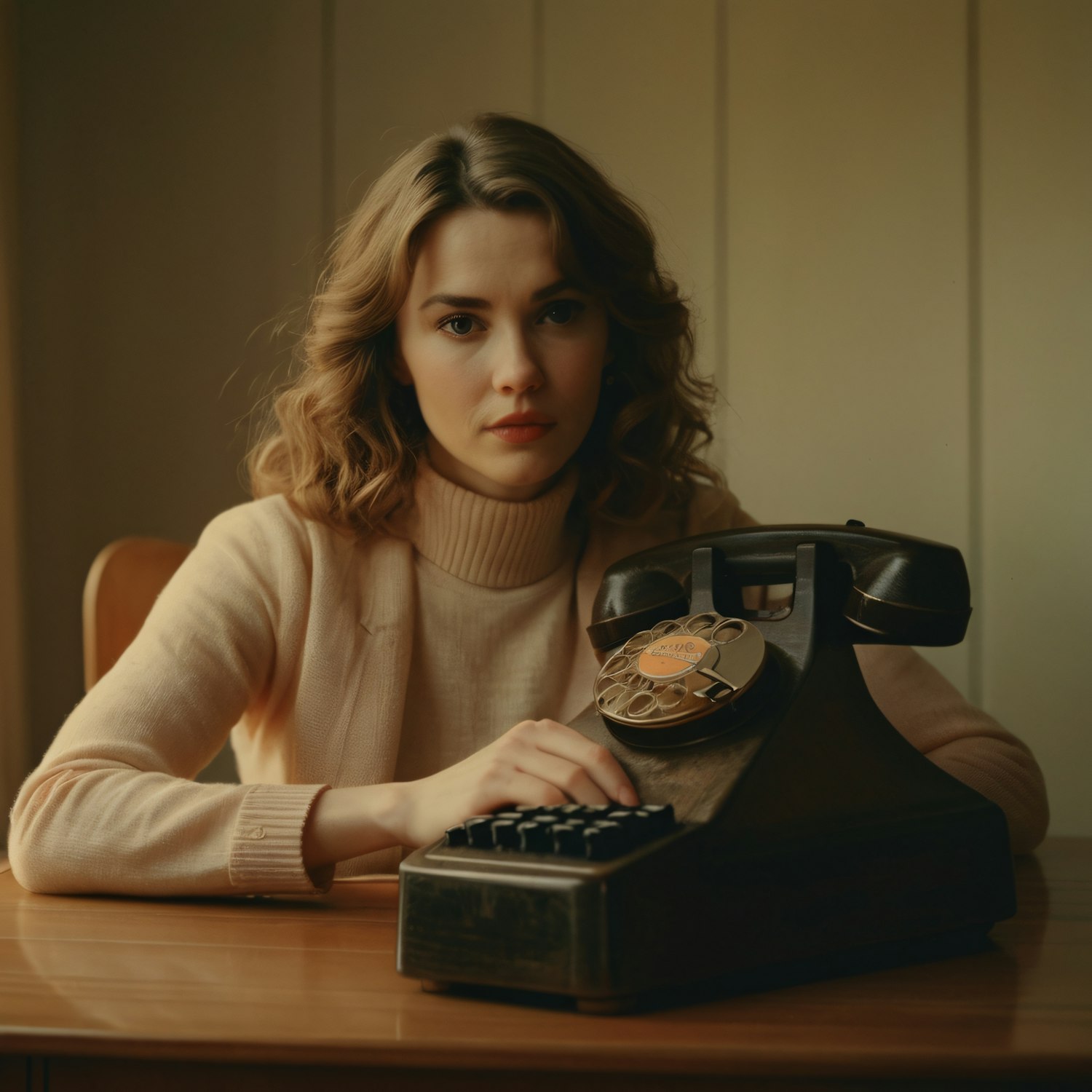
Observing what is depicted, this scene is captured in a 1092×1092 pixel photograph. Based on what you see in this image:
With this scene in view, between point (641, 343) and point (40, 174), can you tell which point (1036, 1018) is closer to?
point (641, 343)

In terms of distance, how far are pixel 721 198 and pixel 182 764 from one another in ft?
3.64

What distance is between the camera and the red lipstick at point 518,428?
3.55 feet

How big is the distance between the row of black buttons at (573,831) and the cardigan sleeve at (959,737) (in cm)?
43

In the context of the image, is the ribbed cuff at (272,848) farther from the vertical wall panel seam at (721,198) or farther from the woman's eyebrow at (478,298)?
the vertical wall panel seam at (721,198)

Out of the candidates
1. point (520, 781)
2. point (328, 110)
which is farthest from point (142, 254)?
point (520, 781)

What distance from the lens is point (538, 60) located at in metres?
1.68

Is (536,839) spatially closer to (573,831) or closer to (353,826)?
(573,831)

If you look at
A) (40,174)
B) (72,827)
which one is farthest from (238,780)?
(40,174)

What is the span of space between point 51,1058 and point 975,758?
77cm

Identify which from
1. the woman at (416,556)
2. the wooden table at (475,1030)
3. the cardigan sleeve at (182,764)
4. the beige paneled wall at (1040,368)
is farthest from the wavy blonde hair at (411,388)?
the wooden table at (475,1030)

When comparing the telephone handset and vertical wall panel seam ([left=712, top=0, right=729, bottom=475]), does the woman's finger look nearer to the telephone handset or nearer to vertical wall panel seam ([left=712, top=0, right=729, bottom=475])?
the telephone handset

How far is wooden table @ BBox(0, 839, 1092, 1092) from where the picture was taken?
1.76 ft

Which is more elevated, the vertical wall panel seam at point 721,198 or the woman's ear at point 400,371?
the vertical wall panel seam at point 721,198

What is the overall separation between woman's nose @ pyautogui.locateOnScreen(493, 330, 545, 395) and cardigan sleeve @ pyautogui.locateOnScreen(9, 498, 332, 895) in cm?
28
